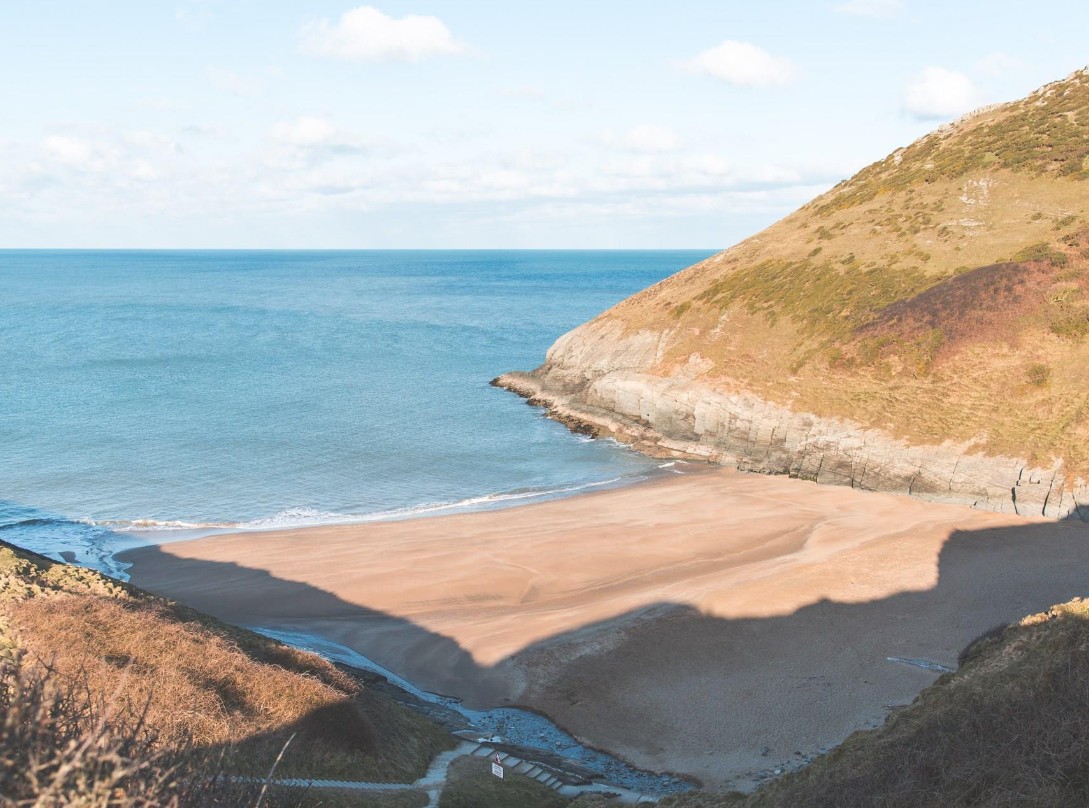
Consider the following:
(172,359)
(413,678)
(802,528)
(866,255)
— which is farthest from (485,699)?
(172,359)

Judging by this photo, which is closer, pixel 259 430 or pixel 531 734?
pixel 531 734

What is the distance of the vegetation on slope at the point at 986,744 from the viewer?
547 inches

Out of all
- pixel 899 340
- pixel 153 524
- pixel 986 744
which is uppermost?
pixel 899 340

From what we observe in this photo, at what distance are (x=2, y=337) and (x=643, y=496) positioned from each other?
9617cm

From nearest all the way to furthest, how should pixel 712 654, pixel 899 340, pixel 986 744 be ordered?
pixel 986 744, pixel 712 654, pixel 899 340

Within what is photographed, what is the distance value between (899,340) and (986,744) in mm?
43165

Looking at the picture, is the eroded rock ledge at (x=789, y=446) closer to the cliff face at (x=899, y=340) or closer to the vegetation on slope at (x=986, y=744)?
the cliff face at (x=899, y=340)

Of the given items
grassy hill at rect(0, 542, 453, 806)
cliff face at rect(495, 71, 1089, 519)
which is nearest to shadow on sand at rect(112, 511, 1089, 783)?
grassy hill at rect(0, 542, 453, 806)

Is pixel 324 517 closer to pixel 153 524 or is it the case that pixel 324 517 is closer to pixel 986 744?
pixel 153 524

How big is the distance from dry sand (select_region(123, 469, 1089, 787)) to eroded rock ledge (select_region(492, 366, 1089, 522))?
1.61 m

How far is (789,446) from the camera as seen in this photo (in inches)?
2046

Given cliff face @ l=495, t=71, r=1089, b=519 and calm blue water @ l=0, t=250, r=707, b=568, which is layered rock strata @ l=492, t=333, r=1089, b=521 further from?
calm blue water @ l=0, t=250, r=707, b=568

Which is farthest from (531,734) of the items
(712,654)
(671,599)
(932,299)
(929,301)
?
(932,299)

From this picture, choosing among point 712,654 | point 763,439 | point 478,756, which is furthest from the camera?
point 763,439
